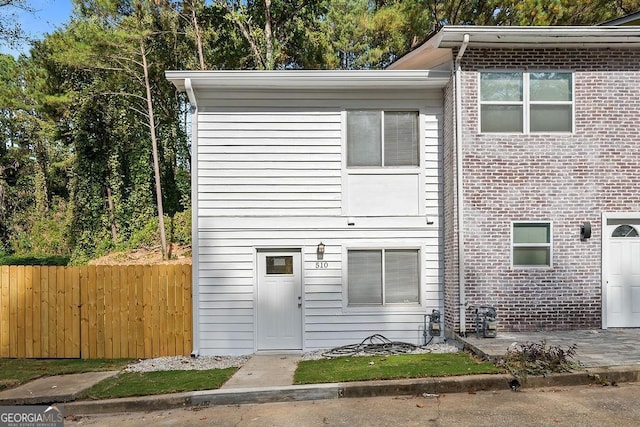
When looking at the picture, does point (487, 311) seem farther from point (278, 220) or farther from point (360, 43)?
point (360, 43)

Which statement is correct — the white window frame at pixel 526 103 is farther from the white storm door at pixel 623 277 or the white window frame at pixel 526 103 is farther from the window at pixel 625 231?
the white storm door at pixel 623 277

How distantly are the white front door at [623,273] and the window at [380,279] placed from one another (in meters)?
3.76

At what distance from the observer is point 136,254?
21672 millimetres

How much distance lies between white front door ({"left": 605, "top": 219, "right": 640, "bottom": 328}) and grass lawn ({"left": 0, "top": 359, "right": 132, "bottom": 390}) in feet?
31.5

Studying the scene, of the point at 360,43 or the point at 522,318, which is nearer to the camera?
the point at 522,318

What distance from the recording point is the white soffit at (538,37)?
27.1ft

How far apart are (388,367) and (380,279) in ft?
8.09

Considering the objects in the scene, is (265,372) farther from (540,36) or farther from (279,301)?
(540,36)

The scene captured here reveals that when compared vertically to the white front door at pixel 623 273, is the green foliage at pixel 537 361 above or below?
below

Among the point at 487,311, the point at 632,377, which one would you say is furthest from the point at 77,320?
the point at 632,377

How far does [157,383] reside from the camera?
22.7 feet

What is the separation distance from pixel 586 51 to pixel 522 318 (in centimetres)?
536

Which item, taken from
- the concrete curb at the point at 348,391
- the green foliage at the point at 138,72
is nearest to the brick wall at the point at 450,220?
the concrete curb at the point at 348,391

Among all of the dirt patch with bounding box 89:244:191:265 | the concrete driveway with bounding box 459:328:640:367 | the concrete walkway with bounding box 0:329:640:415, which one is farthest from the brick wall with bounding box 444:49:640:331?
the dirt patch with bounding box 89:244:191:265
